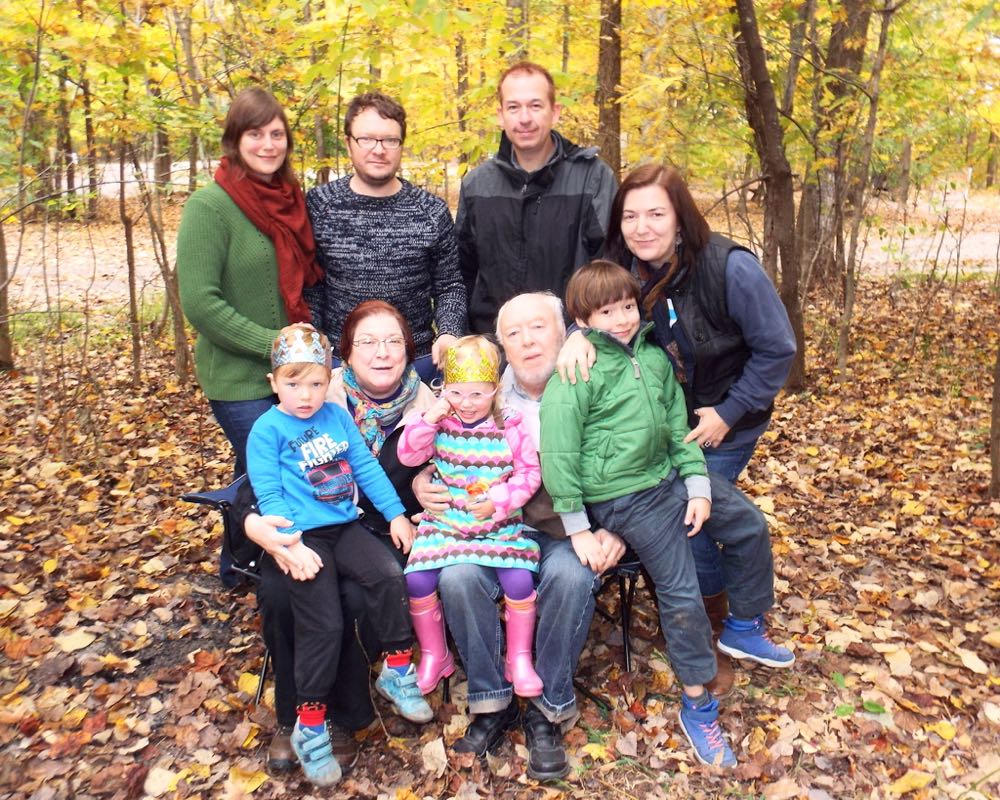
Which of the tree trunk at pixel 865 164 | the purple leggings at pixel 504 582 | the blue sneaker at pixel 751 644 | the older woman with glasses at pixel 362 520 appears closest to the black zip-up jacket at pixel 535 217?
the older woman with glasses at pixel 362 520

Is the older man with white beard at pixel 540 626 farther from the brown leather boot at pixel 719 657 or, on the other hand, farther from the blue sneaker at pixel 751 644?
the blue sneaker at pixel 751 644

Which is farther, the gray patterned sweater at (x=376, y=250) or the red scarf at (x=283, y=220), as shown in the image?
the gray patterned sweater at (x=376, y=250)

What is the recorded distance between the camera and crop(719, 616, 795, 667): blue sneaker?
3.39 m

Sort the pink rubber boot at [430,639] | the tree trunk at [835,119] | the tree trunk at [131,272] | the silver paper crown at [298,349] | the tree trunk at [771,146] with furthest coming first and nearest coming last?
1. the tree trunk at [835,119]
2. the tree trunk at [131,272]
3. the tree trunk at [771,146]
4. the pink rubber boot at [430,639]
5. the silver paper crown at [298,349]

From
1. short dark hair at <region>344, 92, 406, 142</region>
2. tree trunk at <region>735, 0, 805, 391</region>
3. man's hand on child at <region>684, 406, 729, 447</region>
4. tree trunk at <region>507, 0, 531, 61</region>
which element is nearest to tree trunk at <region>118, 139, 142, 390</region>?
tree trunk at <region>507, 0, 531, 61</region>

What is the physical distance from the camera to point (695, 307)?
3.15m

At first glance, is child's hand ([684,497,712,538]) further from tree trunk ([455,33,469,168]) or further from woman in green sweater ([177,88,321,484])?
tree trunk ([455,33,469,168])

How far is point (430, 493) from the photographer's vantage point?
3.21 meters

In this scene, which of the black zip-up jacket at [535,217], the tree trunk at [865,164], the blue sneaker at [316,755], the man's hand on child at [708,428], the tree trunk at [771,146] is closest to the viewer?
the blue sneaker at [316,755]

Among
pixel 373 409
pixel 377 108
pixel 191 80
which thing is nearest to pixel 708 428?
pixel 373 409

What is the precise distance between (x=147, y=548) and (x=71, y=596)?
22.4 inches

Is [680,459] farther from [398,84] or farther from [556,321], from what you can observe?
[398,84]

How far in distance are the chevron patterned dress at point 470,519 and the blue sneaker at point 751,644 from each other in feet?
3.18

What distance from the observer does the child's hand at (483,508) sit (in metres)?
3.07
